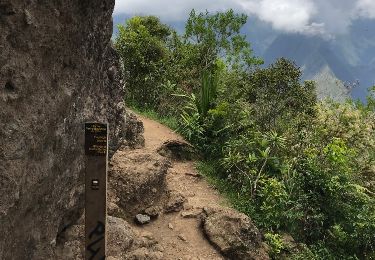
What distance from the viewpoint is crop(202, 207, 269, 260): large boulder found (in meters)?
7.54

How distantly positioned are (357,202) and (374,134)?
431 cm

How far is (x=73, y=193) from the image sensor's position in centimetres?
511

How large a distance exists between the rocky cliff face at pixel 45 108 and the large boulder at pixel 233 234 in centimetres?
290

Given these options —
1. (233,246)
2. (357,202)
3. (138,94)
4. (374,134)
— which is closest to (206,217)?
(233,246)

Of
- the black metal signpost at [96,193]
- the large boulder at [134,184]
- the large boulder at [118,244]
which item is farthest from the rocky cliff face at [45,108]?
the large boulder at [134,184]

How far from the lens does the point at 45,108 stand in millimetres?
4234

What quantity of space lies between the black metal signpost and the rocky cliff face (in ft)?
1.76

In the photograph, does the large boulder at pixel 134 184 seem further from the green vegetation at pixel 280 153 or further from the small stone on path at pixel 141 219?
the green vegetation at pixel 280 153

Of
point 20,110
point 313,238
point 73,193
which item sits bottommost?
point 313,238

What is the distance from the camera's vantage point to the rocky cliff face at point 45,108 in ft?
12.6

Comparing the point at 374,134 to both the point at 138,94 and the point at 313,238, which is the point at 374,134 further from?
the point at 138,94

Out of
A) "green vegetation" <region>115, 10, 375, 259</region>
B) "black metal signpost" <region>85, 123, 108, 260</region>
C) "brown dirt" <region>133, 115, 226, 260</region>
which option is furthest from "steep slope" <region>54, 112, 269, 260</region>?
"black metal signpost" <region>85, 123, 108, 260</region>

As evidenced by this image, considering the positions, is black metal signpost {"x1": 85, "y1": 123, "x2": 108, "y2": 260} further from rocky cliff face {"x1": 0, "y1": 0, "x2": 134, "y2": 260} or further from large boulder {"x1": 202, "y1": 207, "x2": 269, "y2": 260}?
large boulder {"x1": 202, "y1": 207, "x2": 269, "y2": 260}

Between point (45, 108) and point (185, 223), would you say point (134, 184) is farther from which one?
point (45, 108)
